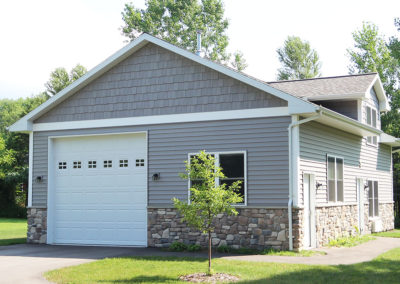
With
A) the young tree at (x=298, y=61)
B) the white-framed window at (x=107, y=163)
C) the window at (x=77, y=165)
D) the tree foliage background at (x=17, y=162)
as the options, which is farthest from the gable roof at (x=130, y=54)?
the young tree at (x=298, y=61)

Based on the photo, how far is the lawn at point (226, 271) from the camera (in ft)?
29.4

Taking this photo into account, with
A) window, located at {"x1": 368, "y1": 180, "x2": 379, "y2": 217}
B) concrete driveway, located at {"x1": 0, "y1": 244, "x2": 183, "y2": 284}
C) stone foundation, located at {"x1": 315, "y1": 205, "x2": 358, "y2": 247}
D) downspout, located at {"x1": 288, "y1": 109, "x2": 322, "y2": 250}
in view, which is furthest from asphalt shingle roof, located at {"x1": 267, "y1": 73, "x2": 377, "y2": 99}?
concrete driveway, located at {"x1": 0, "y1": 244, "x2": 183, "y2": 284}

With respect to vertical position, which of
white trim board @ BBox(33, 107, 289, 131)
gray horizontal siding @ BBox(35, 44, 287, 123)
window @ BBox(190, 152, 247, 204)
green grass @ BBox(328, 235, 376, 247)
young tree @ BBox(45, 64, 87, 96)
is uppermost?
young tree @ BBox(45, 64, 87, 96)

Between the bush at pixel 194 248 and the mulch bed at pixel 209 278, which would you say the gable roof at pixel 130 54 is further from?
the mulch bed at pixel 209 278

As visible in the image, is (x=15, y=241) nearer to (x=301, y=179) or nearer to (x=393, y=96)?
(x=301, y=179)

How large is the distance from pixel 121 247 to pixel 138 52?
5.42 metres

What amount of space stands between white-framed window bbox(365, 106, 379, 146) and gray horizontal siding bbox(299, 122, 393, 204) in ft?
0.87

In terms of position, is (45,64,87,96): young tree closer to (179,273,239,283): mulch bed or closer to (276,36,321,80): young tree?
(276,36,321,80): young tree

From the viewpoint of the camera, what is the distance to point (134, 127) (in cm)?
1433

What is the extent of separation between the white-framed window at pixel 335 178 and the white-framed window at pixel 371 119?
3.36 meters

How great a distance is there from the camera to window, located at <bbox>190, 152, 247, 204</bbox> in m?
12.9

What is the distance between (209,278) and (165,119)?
19.0 ft

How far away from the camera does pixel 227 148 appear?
1308 cm

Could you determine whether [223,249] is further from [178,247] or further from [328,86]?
[328,86]
